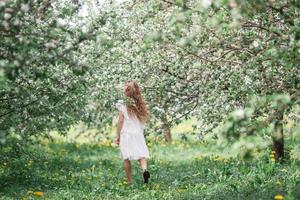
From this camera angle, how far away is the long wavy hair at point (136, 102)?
39.0ft

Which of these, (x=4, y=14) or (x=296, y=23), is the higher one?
(x=4, y=14)

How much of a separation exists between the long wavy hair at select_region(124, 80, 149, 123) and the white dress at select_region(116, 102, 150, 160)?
0.17 m

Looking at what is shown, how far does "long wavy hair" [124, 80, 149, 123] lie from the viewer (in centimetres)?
1190

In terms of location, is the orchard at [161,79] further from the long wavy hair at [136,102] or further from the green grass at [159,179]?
the long wavy hair at [136,102]

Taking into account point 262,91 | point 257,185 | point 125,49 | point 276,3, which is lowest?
point 257,185

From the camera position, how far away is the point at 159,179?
13414 millimetres

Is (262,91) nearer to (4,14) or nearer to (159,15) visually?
(159,15)

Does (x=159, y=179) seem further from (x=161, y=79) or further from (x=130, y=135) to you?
(x=161, y=79)

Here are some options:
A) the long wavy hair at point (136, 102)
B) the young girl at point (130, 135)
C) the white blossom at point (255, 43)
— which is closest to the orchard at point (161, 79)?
the white blossom at point (255, 43)

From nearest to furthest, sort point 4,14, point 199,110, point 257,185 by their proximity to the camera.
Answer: point 4,14 → point 257,185 → point 199,110

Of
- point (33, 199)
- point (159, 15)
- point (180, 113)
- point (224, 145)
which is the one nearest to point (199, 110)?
point (180, 113)

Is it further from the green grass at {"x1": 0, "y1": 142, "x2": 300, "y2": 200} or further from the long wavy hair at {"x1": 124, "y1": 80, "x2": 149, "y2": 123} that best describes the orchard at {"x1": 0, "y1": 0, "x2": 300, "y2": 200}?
the long wavy hair at {"x1": 124, "y1": 80, "x2": 149, "y2": 123}

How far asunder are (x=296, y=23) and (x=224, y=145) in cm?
178

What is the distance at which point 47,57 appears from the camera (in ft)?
21.1
